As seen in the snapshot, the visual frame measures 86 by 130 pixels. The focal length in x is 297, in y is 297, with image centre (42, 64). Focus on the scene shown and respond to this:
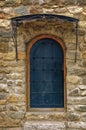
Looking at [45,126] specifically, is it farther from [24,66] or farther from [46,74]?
[24,66]

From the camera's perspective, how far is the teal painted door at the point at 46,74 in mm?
5258

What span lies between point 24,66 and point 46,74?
43 centimetres

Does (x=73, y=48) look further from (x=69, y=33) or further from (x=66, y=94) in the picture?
(x=66, y=94)

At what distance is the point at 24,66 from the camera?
5.16 metres

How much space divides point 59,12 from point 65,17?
210 millimetres

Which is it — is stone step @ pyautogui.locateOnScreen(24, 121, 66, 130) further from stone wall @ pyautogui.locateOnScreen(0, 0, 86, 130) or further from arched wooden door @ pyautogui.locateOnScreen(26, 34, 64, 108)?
arched wooden door @ pyautogui.locateOnScreen(26, 34, 64, 108)

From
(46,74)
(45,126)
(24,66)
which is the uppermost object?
(24,66)

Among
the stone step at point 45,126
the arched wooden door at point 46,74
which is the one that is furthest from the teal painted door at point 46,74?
the stone step at point 45,126

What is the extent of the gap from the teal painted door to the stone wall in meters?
0.20

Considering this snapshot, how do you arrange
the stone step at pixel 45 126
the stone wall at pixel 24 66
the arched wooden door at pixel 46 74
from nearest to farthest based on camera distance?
1. the stone wall at pixel 24 66
2. the stone step at pixel 45 126
3. the arched wooden door at pixel 46 74

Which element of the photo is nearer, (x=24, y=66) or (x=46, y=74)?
(x=24, y=66)

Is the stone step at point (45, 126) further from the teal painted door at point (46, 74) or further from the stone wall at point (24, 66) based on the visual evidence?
the teal painted door at point (46, 74)

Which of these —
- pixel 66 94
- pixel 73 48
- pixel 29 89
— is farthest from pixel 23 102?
pixel 73 48

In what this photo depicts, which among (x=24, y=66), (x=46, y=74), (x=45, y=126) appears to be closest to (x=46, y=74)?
(x=46, y=74)
